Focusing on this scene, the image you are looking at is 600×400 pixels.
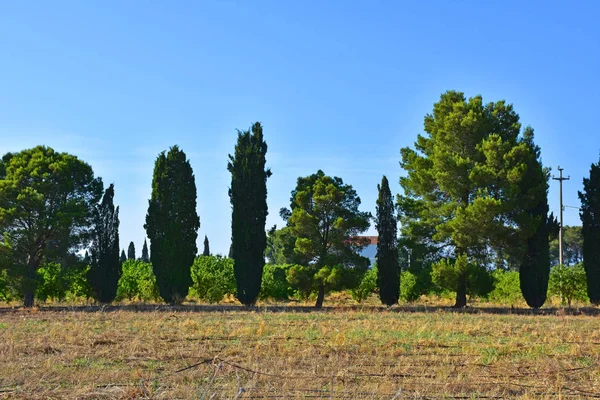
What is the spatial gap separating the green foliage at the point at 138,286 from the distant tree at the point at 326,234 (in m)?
8.75

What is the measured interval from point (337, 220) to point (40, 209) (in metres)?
13.9

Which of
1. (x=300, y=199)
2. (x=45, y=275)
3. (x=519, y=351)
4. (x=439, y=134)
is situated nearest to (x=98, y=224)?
(x=45, y=275)

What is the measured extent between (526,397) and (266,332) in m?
8.37

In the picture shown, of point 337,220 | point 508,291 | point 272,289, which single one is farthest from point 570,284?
point 272,289

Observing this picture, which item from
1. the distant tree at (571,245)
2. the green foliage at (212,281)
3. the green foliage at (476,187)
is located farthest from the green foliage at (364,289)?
the distant tree at (571,245)

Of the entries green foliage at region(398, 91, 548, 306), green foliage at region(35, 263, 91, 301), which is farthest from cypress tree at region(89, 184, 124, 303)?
green foliage at region(398, 91, 548, 306)

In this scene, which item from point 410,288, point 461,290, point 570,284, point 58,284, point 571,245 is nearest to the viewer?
point 461,290

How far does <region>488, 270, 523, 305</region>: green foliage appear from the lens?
111 ft

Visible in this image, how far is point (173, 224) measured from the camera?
30.5 m

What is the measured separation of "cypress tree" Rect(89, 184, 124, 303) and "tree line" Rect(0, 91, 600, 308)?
51 mm

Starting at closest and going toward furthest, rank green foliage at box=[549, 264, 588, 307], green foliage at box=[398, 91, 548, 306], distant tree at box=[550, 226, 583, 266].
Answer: green foliage at box=[398, 91, 548, 306], green foliage at box=[549, 264, 588, 307], distant tree at box=[550, 226, 583, 266]

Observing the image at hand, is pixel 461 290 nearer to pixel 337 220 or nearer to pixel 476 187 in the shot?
pixel 476 187

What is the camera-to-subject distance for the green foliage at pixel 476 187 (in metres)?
27.8

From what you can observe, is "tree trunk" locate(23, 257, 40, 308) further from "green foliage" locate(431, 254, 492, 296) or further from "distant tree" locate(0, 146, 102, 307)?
"green foliage" locate(431, 254, 492, 296)
